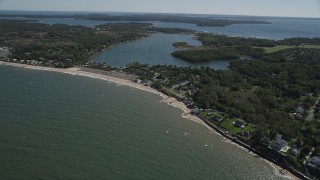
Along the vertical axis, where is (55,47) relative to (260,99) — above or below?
above

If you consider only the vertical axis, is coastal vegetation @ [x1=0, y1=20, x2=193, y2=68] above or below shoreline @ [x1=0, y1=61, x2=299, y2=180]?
above

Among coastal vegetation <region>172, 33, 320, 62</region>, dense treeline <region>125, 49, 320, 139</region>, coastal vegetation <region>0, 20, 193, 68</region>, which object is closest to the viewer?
dense treeline <region>125, 49, 320, 139</region>

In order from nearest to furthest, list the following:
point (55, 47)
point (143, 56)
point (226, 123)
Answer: point (226, 123)
point (143, 56)
point (55, 47)

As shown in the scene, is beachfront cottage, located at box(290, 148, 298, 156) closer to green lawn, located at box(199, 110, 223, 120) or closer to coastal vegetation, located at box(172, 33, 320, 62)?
green lawn, located at box(199, 110, 223, 120)

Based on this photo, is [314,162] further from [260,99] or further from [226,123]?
[260,99]

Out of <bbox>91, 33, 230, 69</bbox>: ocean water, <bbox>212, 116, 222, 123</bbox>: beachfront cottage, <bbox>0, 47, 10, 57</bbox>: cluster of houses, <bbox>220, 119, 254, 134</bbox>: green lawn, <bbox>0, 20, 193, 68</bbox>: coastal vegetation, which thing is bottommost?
<bbox>220, 119, 254, 134</bbox>: green lawn

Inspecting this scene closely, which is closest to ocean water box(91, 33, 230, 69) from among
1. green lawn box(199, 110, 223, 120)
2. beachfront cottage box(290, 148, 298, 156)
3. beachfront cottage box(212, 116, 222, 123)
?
green lawn box(199, 110, 223, 120)

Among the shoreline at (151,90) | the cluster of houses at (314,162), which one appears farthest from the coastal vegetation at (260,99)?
the shoreline at (151,90)

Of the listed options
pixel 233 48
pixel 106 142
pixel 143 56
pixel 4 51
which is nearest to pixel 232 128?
pixel 106 142

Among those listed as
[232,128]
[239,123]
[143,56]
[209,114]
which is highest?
[143,56]
